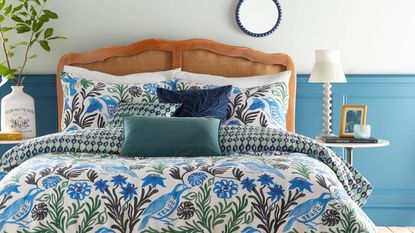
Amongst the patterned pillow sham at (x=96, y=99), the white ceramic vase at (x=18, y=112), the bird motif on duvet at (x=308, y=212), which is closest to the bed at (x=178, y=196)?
the bird motif on duvet at (x=308, y=212)

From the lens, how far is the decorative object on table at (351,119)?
4512 mm

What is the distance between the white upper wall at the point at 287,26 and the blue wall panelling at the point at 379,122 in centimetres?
14

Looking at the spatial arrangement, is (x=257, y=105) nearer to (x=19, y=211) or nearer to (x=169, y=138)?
(x=169, y=138)

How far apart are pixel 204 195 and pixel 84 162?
2.13 feet

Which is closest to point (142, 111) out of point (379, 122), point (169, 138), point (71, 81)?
point (169, 138)

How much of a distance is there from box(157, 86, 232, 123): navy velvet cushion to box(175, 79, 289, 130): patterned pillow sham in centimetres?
7

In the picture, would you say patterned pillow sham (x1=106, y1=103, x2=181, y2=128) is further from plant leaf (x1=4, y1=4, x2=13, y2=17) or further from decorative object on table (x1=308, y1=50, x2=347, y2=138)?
plant leaf (x1=4, y1=4, x2=13, y2=17)

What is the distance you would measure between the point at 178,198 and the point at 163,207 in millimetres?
75

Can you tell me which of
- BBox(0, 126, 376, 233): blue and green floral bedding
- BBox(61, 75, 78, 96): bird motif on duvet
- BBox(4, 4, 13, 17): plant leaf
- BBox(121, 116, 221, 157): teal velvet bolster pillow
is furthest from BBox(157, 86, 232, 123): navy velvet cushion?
BBox(4, 4, 13, 17): plant leaf

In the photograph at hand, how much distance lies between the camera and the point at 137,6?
486cm

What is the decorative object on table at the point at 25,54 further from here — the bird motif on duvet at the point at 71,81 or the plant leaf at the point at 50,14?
the bird motif on duvet at the point at 71,81

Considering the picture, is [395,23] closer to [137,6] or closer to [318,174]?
[137,6]

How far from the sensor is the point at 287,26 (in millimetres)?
4852

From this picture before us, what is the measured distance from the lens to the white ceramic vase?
182 inches
